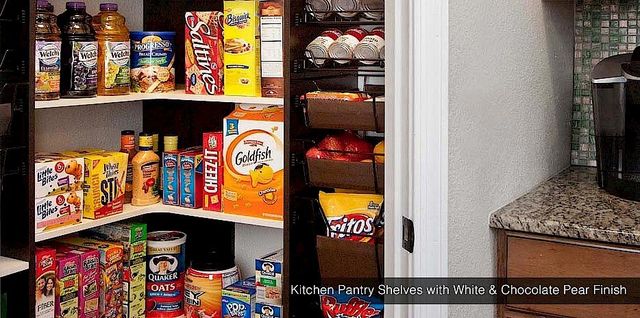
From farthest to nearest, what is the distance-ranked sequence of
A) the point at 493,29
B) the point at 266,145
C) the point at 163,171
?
1. the point at 163,171
2. the point at 266,145
3. the point at 493,29

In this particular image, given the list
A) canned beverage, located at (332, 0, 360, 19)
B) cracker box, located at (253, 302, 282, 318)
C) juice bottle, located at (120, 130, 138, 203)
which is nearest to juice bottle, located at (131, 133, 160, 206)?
juice bottle, located at (120, 130, 138, 203)

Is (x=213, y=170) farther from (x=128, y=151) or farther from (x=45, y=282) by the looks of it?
(x=45, y=282)

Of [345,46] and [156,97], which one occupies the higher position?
[345,46]

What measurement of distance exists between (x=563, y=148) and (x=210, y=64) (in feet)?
3.41

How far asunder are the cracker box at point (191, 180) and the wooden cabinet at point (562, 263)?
3.39 feet

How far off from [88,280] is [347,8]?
41.0 inches

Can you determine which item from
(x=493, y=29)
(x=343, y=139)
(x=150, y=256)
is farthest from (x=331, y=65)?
(x=150, y=256)

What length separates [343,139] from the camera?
209cm

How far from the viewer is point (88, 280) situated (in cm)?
221

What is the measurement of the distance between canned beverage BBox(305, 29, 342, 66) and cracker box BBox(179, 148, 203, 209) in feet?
1.76

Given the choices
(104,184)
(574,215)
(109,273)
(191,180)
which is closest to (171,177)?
(191,180)

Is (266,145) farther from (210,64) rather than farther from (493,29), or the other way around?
(493,29)

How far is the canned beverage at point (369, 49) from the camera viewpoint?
78.9 inches

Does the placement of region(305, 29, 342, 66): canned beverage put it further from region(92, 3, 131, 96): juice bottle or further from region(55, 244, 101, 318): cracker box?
region(55, 244, 101, 318): cracker box
